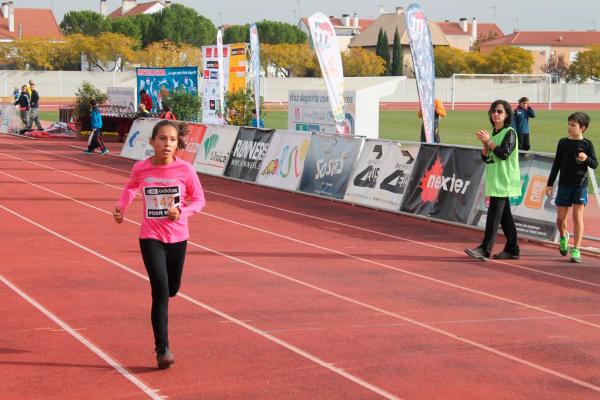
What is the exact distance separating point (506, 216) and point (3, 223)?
24.3ft

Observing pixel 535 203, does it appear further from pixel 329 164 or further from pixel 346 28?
pixel 346 28

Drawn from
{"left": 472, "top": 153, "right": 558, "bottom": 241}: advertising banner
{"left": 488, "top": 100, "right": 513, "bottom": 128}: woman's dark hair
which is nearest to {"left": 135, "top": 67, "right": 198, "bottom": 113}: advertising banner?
{"left": 472, "top": 153, "right": 558, "bottom": 241}: advertising banner

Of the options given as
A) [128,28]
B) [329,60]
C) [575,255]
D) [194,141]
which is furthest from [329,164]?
[128,28]

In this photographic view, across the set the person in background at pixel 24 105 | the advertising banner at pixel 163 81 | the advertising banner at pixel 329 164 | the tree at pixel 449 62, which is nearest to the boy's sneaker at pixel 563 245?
the advertising banner at pixel 329 164

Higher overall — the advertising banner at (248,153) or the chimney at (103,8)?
the chimney at (103,8)

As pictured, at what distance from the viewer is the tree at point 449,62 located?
349 feet

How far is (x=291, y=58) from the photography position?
348 ft

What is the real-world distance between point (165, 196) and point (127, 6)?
16093 cm

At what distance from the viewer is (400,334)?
28.6ft

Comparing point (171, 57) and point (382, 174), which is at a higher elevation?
point (171, 57)

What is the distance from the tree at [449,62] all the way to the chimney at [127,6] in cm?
6737

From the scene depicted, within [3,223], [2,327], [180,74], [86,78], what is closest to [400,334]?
[2,327]

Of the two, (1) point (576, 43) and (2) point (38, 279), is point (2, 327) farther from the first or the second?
(1) point (576, 43)

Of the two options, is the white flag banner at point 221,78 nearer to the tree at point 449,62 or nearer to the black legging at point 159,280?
the black legging at point 159,280
